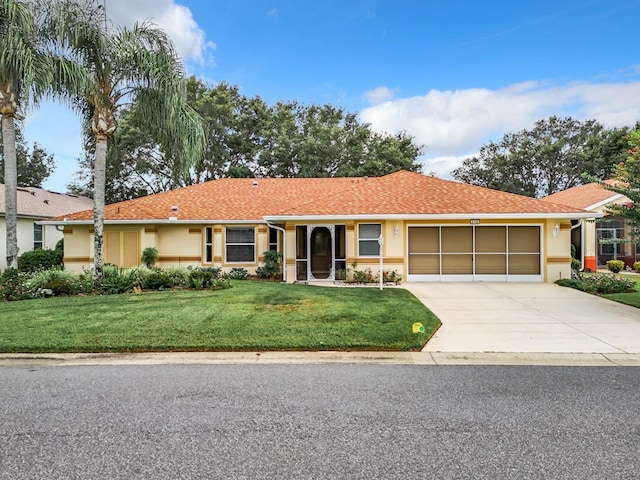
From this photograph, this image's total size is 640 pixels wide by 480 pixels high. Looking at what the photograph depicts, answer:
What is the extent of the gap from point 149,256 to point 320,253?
6.79 meters

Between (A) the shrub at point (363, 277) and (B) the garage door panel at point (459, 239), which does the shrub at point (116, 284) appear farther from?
(B) the garage door panel at point (459, 239)

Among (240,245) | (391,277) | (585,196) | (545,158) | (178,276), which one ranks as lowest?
(391,277)

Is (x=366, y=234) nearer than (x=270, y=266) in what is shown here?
Yes

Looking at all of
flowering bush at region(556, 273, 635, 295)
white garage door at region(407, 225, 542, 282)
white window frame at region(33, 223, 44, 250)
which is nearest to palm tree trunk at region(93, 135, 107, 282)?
white garage door at region(407, 225, 542, 282)

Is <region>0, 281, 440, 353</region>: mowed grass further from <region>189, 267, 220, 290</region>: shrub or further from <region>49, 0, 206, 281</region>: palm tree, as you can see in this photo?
<region>49, 0, 206, 281</region>: palm tree

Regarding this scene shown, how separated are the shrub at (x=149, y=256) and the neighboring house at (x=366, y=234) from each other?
1.32 feet

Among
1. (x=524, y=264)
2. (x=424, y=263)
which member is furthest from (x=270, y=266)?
(x=524, y=264)

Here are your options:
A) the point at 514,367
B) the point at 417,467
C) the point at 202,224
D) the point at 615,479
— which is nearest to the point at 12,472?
the point at 417,467

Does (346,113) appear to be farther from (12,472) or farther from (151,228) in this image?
(12,472)

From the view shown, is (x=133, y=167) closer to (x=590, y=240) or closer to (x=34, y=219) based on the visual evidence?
(x=34, y=219)

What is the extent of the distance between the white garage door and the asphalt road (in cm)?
981

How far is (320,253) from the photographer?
1579 cm

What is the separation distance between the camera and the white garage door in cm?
1504

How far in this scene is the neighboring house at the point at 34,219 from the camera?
18614 mm
